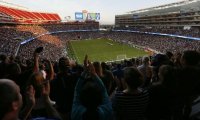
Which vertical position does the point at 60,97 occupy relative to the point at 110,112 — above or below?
below

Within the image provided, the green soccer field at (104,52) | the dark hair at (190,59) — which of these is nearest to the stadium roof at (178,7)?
the green soccer field at (104,52)

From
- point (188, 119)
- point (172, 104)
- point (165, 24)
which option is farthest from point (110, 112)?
point (165, 24)

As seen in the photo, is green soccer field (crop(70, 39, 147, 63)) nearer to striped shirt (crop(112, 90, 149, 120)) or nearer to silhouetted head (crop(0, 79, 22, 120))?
striped shirt (crop(112, 90, 149, 120))

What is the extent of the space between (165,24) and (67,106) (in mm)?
116886

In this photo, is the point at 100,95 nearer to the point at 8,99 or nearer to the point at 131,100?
the point at 131,100

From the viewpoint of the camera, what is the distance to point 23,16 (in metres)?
106

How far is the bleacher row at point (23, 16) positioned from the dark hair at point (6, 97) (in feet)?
227

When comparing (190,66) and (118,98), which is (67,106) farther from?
(190,66)

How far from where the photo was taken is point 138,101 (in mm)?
4559

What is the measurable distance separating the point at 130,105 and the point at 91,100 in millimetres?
938

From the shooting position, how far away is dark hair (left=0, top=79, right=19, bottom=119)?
2650 millimetres

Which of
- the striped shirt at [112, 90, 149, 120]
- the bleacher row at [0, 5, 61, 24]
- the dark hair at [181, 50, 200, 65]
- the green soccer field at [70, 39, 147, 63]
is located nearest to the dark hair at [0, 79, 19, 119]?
the striped shirt at [112, 90, 149, 120]

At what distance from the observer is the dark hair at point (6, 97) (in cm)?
265

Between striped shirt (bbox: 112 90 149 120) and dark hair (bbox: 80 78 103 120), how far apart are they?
0.76 meters
